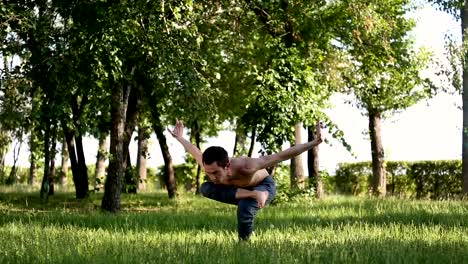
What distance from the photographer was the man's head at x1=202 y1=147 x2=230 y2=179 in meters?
7.12

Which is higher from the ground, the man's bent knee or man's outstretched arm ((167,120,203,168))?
man's outstretched arm ((167,120,203,168))

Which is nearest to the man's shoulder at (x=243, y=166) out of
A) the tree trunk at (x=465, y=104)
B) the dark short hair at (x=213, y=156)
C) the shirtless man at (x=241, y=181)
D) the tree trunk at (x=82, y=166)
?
the shirtless man at (x=241, y=181)

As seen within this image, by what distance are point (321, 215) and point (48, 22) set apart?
7.00 metres

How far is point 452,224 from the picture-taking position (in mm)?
10148

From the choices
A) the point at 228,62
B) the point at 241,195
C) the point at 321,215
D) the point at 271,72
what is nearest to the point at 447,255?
the point at 241,195

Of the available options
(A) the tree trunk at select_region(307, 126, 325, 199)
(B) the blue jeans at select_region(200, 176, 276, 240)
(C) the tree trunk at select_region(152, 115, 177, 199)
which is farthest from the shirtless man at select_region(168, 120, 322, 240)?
(C) the tree trunk at select_region(152, 115, 177, 199)

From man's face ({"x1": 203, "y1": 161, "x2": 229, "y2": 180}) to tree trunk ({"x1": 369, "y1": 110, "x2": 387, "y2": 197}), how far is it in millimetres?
19639

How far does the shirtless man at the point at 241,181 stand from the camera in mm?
7156

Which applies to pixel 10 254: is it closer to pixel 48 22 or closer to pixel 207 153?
pixel 207 153

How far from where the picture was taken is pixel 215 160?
7121 mm

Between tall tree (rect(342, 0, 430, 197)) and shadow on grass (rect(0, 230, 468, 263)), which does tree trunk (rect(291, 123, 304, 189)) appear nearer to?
tall tree (rect(342, 0, 430, 197))

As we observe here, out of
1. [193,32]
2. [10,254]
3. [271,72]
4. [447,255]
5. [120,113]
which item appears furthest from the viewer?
[271,72]

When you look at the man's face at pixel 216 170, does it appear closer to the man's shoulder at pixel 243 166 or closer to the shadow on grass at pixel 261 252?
the man's shoulder at pixel 243 166

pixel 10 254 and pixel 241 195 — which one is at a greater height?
pixel 241 195
